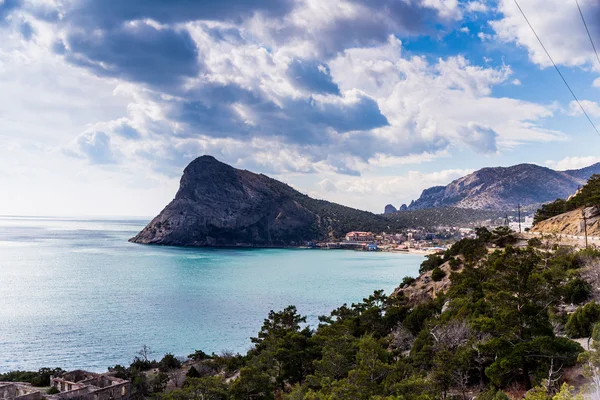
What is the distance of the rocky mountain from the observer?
168875 millimetres

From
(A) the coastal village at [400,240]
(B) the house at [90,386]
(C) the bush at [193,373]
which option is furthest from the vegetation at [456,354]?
(A) the coastal village at [400,240]

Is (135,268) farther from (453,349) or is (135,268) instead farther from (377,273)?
(453,349)

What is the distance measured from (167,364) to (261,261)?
82921mm

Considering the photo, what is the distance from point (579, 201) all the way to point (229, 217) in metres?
136

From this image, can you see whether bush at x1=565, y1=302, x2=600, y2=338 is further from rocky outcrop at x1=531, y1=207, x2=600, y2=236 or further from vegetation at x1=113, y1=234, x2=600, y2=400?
rocky outcrop at x1=531, y1=207, x2=600, y2=236

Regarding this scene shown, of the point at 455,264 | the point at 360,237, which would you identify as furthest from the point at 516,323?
the point at 360,237

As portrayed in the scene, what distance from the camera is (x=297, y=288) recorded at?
243 feet

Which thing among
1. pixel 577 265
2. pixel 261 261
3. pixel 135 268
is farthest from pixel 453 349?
pixel 261 261

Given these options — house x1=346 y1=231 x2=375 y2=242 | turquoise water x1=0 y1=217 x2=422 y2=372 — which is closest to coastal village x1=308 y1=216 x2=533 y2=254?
house x1=346 y1=231 x2=375 y2=242

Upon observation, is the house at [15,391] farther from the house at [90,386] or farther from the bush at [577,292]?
the bush at [577,292]

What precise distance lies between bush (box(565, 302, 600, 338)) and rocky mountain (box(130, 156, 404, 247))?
157 metres

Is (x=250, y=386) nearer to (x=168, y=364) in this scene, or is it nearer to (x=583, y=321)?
(x=583, y=321)

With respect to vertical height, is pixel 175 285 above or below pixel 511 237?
below

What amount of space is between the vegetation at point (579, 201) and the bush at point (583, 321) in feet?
92.4
